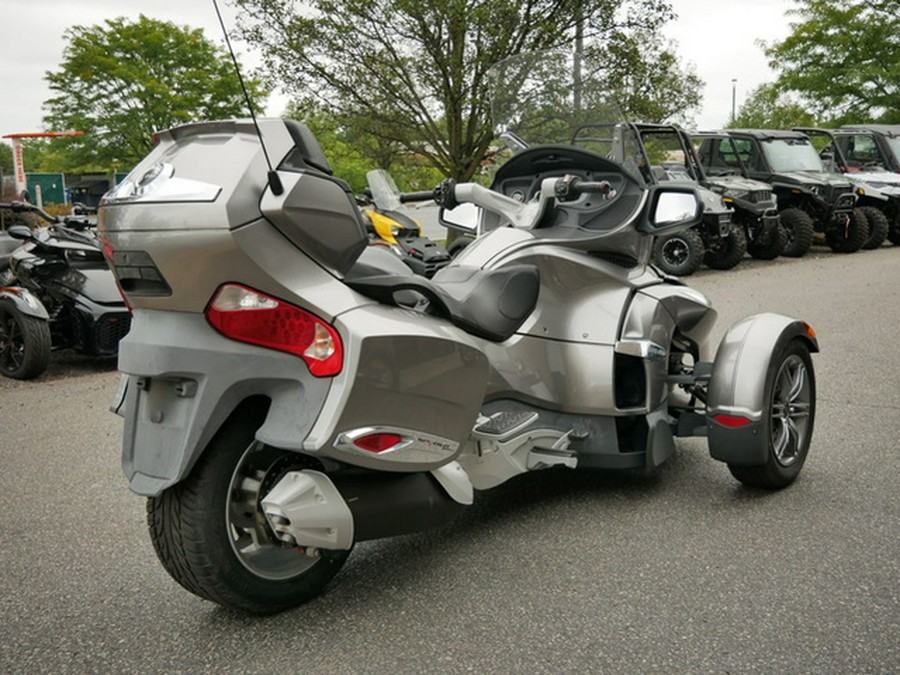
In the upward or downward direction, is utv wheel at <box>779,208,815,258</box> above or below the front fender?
below

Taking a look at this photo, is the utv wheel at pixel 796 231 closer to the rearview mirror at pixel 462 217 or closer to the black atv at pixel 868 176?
the black atv at pixel 868 176

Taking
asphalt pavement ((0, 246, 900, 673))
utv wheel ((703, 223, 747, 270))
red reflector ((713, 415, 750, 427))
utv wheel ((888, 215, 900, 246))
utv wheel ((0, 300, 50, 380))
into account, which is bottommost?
utv wheel ((888, 215, 900, 246))

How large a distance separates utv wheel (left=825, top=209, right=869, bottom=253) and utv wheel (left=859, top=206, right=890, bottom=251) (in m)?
0.20

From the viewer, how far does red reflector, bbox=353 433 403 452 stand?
261cm

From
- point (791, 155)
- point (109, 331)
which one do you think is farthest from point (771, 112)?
point (109, 331)

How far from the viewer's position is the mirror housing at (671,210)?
3863 millimetres

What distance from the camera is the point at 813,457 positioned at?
4383 mm

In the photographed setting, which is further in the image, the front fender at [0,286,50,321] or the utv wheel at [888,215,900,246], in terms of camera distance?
the utv wheel at [888,215,900,246]

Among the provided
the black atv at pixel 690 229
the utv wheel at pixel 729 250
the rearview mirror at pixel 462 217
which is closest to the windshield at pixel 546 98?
the rearview mirror at pixel 462 217

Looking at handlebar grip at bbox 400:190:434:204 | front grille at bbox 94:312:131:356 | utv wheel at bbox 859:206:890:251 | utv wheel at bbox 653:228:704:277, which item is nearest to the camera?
handlebar grip at bbox 400:190:434:204

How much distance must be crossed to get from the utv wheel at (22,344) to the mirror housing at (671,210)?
484 cm

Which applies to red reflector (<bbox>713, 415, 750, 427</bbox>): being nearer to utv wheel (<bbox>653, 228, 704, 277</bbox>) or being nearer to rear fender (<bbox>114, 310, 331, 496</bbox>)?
rear fender (<bbox>114, 310, 331, 496</bbox>)

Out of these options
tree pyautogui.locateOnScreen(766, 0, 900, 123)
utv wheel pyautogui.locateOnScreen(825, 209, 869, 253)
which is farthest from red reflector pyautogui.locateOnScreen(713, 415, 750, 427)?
tree pyautogui.locateOnScreen(766, 0, 900, 123)

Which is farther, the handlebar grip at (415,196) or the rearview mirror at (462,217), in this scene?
the rearview mirror at (462,217)
